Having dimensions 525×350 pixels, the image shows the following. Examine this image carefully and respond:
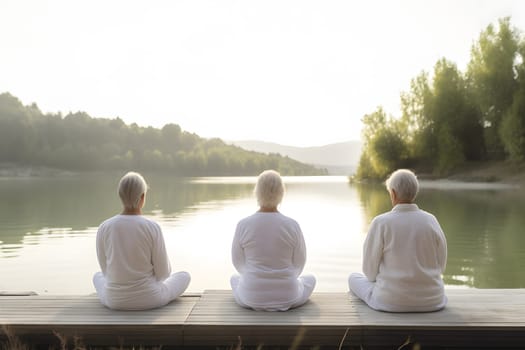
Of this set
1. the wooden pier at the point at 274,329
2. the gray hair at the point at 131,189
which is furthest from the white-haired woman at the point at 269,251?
the gray hair at the point at 131,189

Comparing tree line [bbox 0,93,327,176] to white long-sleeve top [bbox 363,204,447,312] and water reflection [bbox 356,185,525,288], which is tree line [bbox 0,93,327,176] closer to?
water reflection [bbox 356,185,525,288]

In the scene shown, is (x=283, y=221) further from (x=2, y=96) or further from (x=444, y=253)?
(x=2, y=96)

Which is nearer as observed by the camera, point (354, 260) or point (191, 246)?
point (354, 260)

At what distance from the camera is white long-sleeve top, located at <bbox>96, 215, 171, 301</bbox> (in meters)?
3.25

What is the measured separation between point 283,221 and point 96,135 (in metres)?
93.9

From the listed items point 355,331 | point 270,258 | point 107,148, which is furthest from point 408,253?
point 107,148

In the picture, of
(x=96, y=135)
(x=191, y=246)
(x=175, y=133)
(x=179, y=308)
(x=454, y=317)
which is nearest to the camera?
(x=454, y=317)

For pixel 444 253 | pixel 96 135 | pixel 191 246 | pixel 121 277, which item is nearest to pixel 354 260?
pixel 191 246

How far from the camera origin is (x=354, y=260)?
8.36m

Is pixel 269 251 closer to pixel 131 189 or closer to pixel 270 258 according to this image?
pixel 270 258

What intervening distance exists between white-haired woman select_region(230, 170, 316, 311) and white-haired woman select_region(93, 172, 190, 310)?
0.58 m

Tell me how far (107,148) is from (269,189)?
8675 centimetres

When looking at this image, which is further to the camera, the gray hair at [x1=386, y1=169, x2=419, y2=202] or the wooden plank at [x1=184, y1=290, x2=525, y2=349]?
the gray hair at [x1=386, y1=169, x2=419, y2=202]

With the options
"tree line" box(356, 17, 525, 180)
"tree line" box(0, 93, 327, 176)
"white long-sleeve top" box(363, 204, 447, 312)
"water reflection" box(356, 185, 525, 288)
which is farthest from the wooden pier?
"tree line" box(0, 93, 327, 176)
